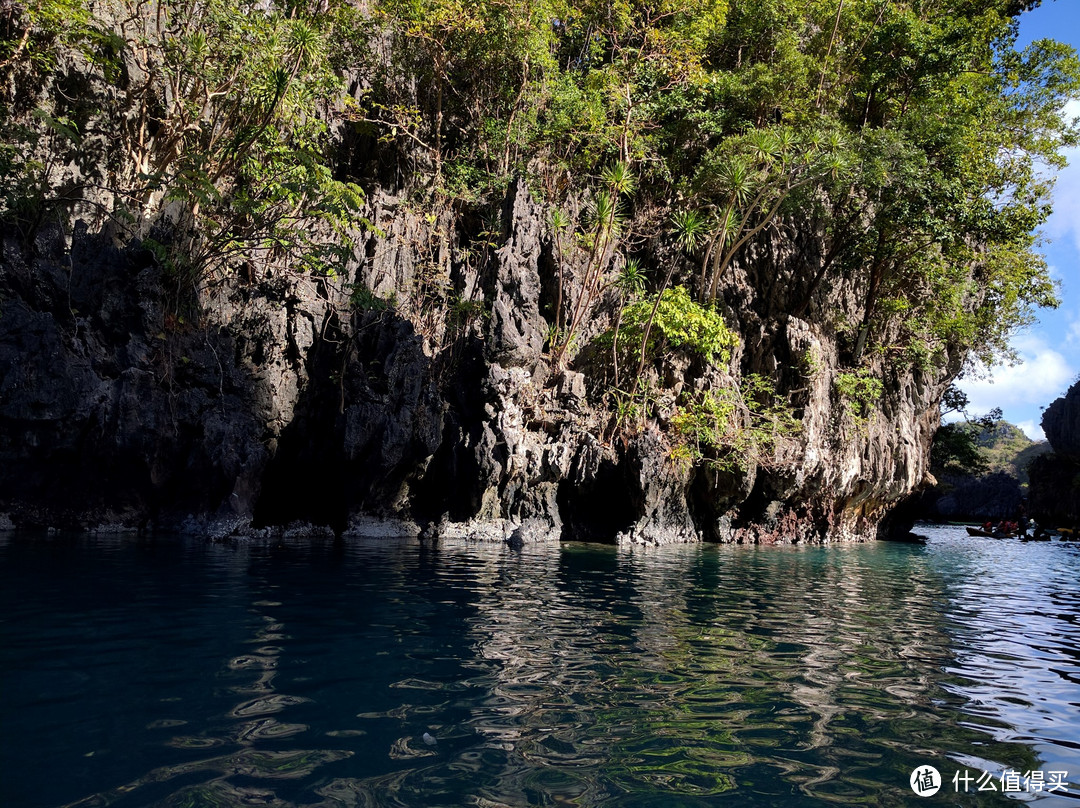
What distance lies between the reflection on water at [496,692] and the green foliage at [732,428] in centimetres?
1182

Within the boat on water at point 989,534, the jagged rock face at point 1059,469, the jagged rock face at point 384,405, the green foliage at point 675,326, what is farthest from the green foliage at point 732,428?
the jagged rock face at point 1059,469

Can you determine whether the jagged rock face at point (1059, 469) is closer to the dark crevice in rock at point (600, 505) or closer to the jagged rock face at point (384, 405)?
the jagged rock face at point (384, 405)

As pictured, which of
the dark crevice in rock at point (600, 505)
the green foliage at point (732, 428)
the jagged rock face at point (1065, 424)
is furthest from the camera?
the jagged rock face at point (1065, 424)

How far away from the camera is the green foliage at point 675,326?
906 inches

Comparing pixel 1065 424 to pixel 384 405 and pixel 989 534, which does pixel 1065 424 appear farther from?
pixel 384 405

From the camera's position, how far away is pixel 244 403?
60.7 feet

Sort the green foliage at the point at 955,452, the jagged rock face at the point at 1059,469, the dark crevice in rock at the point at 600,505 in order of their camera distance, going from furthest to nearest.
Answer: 1. the jagged rock face at the point at 1059,469
2. the green foliage at the point at 955,452
3. the dark crevice in rock at the point at 600,505

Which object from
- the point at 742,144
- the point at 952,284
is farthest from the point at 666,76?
the point at 952,284

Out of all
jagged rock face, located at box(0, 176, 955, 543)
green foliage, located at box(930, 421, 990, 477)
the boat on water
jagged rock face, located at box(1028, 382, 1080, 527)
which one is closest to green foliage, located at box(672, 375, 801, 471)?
jagged rock face, located at box(0, 176, 955, 543)

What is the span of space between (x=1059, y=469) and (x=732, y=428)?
41226 millimetres

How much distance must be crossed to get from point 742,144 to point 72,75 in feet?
71.9

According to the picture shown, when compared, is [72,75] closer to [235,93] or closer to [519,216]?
[235,93]

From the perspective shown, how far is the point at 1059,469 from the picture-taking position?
4872cm

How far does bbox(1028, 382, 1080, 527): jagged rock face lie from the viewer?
47.0 m
